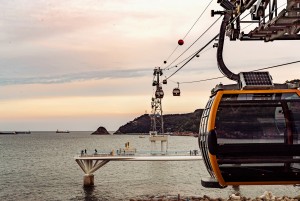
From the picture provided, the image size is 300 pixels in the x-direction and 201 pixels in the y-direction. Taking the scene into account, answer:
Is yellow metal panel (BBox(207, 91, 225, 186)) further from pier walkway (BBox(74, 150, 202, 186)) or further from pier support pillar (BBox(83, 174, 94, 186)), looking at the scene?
pier support pillar (BBox(83, 174, 94, 186))

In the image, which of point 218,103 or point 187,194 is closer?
point 218,103

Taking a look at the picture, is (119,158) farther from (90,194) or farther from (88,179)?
(88,179)

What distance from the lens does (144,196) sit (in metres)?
59.3

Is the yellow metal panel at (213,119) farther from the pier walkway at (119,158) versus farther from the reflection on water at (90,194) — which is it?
the reflection on water at (90,194)

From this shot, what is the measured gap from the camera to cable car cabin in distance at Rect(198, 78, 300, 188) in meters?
10.7

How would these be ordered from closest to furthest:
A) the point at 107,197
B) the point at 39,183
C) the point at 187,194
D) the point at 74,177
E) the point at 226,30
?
the point at 226,30, the point at 107,197, the point at 187,194, the point at 39,183, the point at 74,177

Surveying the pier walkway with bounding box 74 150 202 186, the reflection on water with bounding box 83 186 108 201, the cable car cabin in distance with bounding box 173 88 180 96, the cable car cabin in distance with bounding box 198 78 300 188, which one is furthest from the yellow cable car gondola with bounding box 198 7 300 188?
the reflection on water with bounding box 83 186 108 201

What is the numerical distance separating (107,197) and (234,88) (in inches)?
1985

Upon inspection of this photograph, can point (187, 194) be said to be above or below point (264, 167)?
below

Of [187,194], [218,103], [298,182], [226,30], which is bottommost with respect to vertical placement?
[187,194]

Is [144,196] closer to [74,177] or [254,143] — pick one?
[74,177]

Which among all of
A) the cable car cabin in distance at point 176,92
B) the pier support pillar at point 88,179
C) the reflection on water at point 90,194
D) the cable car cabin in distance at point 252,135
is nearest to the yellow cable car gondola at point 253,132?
the cable car cabin in distance at point 252,135

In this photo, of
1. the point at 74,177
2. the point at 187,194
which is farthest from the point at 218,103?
the point at 74,177

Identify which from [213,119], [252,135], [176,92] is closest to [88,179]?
[176,92]
